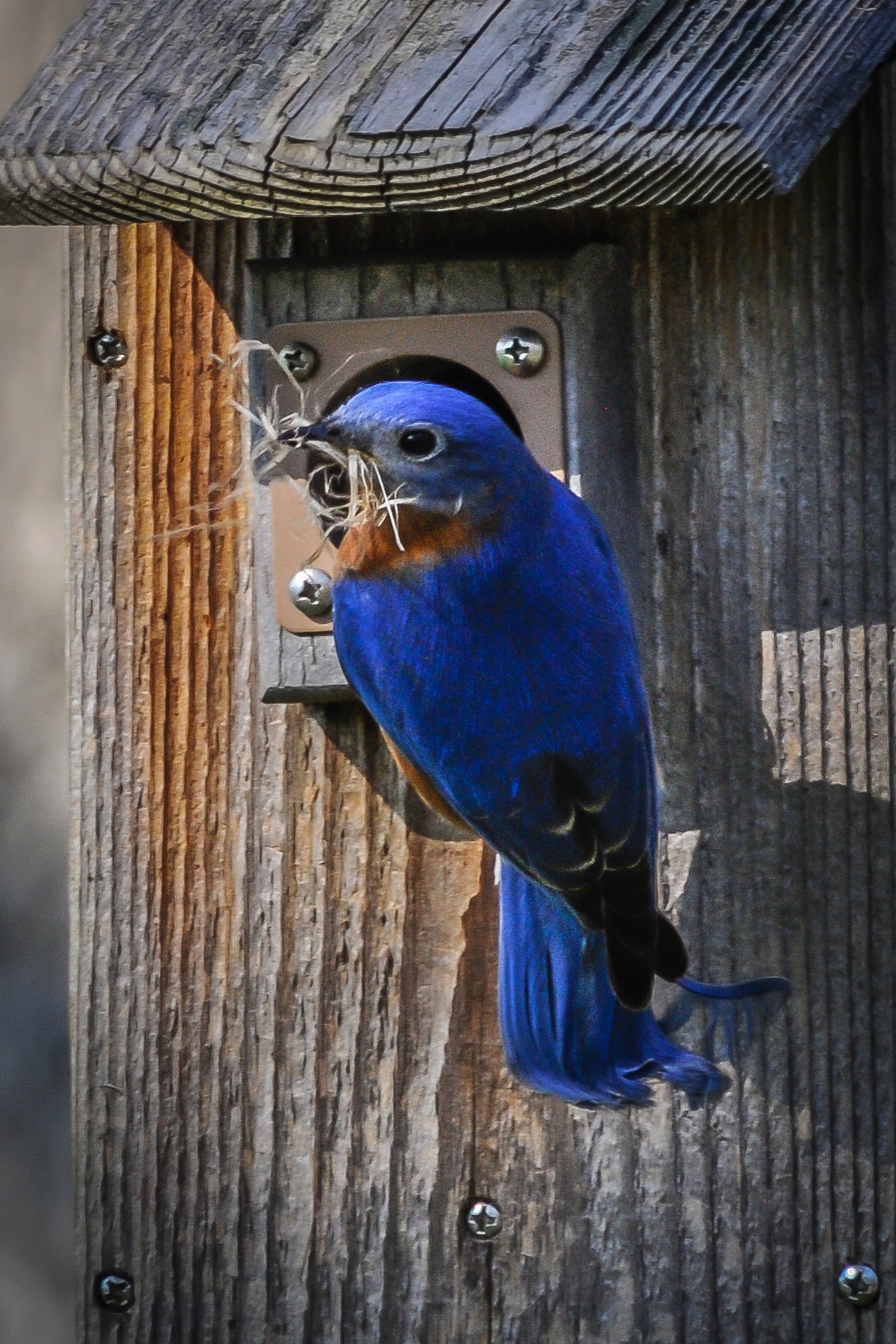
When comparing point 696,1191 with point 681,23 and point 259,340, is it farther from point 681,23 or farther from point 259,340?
point 681,23

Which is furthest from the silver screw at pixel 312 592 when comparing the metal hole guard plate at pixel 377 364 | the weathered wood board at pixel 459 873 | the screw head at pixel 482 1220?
the screw head at pixel 482 1220

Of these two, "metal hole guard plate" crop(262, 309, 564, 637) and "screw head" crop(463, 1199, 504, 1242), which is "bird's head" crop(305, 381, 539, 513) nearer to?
"metal hole guard plate" crop(262, 309, 564, 637)

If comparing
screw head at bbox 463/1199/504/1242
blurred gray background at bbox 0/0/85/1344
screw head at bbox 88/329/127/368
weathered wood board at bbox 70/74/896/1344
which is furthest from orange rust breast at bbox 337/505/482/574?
blurred gray background at bbox 0/0/85/1344

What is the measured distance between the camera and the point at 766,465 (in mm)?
2123

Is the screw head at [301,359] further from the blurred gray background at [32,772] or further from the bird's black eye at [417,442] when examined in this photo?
the blurred gray background at [32,772]

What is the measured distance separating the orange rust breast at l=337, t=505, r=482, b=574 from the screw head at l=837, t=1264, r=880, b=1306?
2.90 feet

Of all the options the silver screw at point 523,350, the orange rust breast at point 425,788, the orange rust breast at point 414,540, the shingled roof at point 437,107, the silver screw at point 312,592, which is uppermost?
the shingled roof at point 437,107

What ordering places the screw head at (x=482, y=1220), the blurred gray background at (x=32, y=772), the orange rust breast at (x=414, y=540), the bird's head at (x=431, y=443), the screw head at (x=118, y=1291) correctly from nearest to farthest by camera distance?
the bird's head at (x=431, y=443) → the orange rust breast at (x=414, y=540) → the screw head at (x=482, y=1220) → the screw head at (x=118, y=1291) → the blurred gray background at (x=32, y=772)

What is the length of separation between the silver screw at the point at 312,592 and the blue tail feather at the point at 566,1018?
0.32 meters

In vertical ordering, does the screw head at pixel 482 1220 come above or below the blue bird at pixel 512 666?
below

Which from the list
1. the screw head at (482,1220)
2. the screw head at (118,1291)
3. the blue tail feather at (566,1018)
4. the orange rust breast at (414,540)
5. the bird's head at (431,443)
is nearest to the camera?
the bird's head at (431,443)

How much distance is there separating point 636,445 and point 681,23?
1.42 feet

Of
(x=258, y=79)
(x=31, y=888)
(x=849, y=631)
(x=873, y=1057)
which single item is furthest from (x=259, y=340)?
(x=31, y=888)

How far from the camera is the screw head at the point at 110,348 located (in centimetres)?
225
